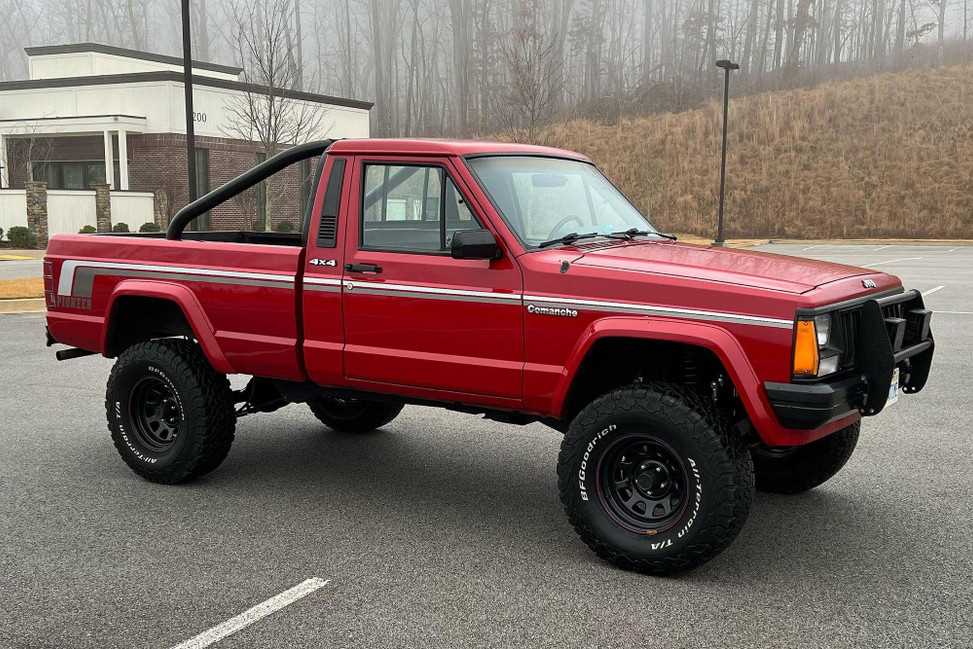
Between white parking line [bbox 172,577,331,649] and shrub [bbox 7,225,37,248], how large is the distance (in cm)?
3218

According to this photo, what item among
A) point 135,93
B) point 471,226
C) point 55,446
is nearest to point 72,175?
point 135,93

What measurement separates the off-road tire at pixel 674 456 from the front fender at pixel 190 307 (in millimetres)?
2355

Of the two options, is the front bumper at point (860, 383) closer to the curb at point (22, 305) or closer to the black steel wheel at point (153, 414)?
the black steel wheel at point (153, 414)

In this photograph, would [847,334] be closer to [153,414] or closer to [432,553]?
[432,553]

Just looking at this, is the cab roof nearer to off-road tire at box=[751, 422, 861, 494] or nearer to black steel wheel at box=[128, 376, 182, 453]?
black steel wheel at box=[128, 376, 182, 453]

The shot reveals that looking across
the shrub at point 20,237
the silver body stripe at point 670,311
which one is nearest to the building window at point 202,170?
the shrub at point 20,237

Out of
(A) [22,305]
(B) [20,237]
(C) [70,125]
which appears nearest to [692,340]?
(A) [22,305]

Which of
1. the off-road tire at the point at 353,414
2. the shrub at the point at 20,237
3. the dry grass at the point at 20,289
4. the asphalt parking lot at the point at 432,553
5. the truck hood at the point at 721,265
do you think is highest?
the truck hood at the point at 721,265

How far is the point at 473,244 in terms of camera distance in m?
4.82

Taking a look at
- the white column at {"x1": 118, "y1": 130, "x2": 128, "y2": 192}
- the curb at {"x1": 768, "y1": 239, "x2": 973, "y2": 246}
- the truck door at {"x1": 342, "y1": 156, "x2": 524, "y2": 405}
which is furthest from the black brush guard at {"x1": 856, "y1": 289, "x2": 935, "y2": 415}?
the curb at {"x1": 768, "y1": 239, "x2": 973, "y2": 246}

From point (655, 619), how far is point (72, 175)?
42314mm

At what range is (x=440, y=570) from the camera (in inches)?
183

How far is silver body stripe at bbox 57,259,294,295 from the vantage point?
5664 millimetres

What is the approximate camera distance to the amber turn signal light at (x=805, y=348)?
4266 mm
